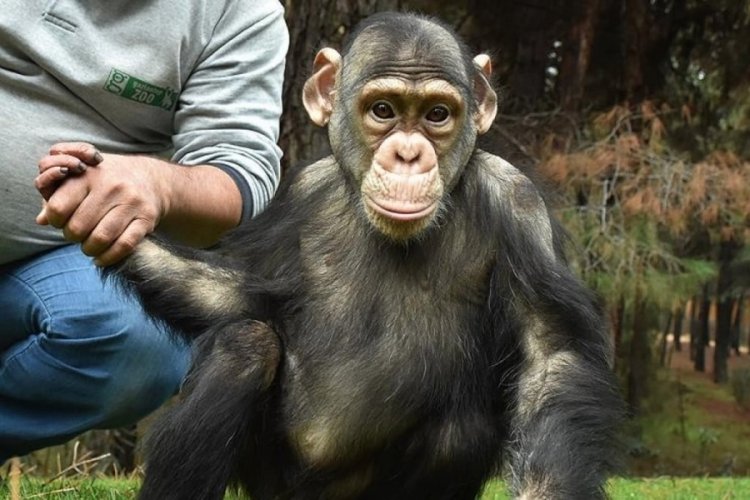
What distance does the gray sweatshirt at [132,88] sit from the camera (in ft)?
14.7

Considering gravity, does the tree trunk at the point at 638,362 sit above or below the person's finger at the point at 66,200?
below

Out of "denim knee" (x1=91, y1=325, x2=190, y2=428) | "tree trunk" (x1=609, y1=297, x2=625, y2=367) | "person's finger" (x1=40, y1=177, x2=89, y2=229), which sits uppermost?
"person's finger" (x1=40, y1=177, x2=89, y2=229)

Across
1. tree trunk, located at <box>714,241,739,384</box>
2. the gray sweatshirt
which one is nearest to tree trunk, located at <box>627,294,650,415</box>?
tree trunk, located at <box>714,241,739,384</box>

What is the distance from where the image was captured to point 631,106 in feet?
29.4

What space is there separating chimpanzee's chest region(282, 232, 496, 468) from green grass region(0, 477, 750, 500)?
508 mm

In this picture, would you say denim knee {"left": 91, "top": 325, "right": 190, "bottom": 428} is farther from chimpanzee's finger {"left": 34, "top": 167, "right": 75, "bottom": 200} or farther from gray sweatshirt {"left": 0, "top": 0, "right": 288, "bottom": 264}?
chimpanzee's finger {"left": 34, "top": 167, "right": 75, "bottom": 200}

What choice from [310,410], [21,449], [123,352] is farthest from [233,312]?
[21,449]

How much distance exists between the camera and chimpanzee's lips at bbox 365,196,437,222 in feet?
11.5

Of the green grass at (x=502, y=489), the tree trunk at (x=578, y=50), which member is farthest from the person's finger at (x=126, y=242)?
the tree trunk at (x=578, y=50)

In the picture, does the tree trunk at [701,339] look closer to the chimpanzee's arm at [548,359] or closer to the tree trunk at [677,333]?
the tree trunk at [677,333]

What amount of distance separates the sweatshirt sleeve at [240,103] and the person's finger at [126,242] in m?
0.79

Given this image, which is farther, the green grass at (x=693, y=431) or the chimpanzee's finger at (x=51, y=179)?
the green grass at (x=693, y=431)

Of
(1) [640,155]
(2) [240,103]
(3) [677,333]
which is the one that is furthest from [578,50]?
(2) [240,103]

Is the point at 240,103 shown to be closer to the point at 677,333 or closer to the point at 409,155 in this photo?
the point at 409,155
